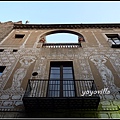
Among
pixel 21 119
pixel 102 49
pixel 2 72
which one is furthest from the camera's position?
pixel 102 49

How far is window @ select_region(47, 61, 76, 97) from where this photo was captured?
6570 millimetres

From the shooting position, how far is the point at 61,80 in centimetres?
656

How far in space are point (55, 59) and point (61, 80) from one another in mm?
2759

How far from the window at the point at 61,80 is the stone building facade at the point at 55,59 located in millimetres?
336

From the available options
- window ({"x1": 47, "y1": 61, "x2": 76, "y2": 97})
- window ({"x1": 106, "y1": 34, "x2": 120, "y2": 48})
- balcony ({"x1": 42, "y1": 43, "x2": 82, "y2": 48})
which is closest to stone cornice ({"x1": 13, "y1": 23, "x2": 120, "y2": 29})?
window ({"x1": 106, "y1": 34, "x2": 120, "y2": 48})

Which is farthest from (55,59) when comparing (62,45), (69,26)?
(69,26)

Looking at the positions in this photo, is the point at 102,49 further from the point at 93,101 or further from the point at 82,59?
the point at 93,101

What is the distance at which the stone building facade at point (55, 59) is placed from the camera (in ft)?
19.1

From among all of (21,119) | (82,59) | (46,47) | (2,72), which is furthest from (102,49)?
(21,119)

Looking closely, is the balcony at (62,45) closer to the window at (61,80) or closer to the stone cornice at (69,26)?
the window at (61,80)

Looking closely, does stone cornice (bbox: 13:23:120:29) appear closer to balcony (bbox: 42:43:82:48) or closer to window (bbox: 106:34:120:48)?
window (bbox: 106:34:120:48)

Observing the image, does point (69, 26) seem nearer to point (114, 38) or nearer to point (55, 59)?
point (114, 38)

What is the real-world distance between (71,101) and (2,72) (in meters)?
4.54

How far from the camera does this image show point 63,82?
7125 millimetres
